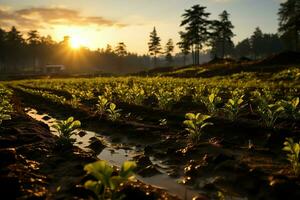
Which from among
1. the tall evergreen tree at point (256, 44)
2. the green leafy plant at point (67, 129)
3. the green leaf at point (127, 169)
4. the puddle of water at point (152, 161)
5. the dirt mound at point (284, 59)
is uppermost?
the tall evergreen tree at point (256, 44)

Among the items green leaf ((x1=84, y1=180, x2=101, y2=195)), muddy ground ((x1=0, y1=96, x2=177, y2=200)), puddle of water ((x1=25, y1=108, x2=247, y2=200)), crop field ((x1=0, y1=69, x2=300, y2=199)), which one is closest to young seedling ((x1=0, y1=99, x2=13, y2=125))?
crop field ((x1=0, y1=69, x2=300, y2=199))

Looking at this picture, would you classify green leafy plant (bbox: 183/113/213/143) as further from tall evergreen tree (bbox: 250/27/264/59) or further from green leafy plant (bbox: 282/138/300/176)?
tall evergreen tree (bbox: 250/27/264/59)

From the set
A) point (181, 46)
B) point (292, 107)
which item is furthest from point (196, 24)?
point (292, 107)

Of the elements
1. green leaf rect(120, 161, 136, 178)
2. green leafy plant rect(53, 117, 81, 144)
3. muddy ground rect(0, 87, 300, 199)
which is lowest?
muddy ground rect(0, 87, 300, 199)

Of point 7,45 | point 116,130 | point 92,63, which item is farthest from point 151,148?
point 92,63

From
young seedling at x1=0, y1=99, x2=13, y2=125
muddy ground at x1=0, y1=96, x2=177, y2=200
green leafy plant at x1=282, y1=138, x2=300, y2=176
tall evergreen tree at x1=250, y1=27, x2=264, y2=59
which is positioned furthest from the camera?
tall evergreen tree at x1=250, y1=27, x2=264, y2=59

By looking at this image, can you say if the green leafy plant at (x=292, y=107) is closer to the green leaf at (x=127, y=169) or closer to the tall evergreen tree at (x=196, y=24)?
the green leaf at (x=127, y=169)

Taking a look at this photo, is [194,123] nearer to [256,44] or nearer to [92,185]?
[92,185]

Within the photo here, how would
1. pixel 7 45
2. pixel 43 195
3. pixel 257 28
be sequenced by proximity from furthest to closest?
pixel 257 28
pixel 7 45
pixel 43 195

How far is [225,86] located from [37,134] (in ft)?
43.3

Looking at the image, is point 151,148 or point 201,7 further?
point 201,7

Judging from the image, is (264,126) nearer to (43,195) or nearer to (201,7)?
(43,195)

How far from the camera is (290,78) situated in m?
24.4

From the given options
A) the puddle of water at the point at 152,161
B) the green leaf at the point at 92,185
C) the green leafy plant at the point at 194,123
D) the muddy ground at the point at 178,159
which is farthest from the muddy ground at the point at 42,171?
the green leafy plant at the point at 194,123
